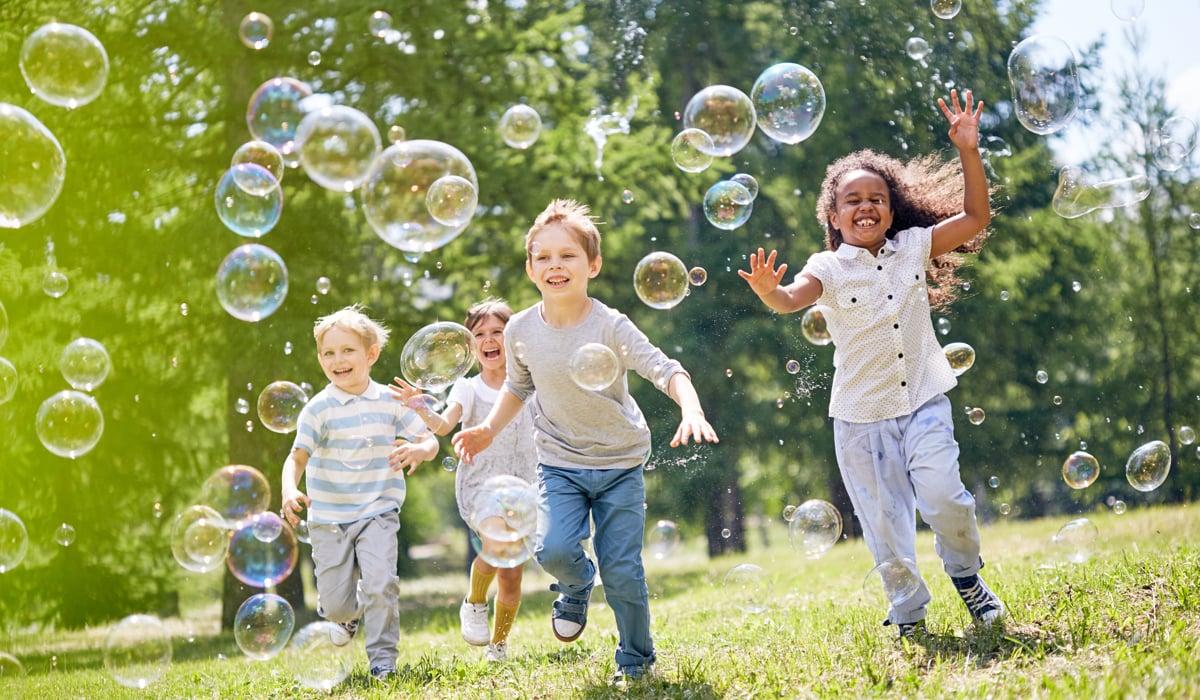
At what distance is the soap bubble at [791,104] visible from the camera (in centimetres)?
605

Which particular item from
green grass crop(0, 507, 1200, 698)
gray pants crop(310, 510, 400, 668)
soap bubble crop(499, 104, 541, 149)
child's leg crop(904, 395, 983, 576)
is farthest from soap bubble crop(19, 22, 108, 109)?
child's leg crop(904, 395, 983, 576)

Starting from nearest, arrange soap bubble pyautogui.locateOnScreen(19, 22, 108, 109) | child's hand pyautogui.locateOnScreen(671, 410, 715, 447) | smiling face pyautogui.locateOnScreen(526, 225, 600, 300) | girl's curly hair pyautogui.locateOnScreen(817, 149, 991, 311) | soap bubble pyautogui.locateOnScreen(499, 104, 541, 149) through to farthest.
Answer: child's hand pyautogui.locateOnScreen(671, 410, 715, 447), smiling face pyautogui.locateOnScreen(526, 225, 600, 300), girl's curly hair pyautogui.locateOnScreen(817, 149, 991, 311), soap bubble pyautogui.locateOnScreen(19, 22, 108, 109), soap bubble pyautogui.locateOnScreen(499, 104, 541, 149)

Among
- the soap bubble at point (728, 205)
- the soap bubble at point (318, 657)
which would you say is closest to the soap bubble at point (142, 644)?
the soap bubble at point (318, 657)

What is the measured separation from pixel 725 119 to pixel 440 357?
2.17 metres

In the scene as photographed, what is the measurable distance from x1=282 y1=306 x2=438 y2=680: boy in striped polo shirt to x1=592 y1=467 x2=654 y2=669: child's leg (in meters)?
0.92

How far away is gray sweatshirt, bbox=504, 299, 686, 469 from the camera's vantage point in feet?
14.3

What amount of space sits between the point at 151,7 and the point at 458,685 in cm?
846

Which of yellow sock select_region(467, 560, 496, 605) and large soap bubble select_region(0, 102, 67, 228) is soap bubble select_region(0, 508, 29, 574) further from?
yellow sock select_region(467, 560, 496, 605)

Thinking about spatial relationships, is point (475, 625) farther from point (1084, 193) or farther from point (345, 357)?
point (1084, 193)

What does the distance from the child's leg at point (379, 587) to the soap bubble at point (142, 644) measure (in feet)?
2.76

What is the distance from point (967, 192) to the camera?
4.49 m

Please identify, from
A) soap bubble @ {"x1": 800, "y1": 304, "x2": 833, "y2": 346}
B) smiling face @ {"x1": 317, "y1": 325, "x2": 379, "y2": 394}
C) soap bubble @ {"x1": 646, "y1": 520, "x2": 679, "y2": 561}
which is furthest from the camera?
soap bubble @ {"x1": 800, "y1": 304, "x2": 833, "y2": 346}

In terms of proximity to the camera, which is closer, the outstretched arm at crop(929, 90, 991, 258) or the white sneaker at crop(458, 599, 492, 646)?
the outstretched arm at crop(929, 90, 991, 258)

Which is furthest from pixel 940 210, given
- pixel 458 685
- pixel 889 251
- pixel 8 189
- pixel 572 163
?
pixel 572 163
